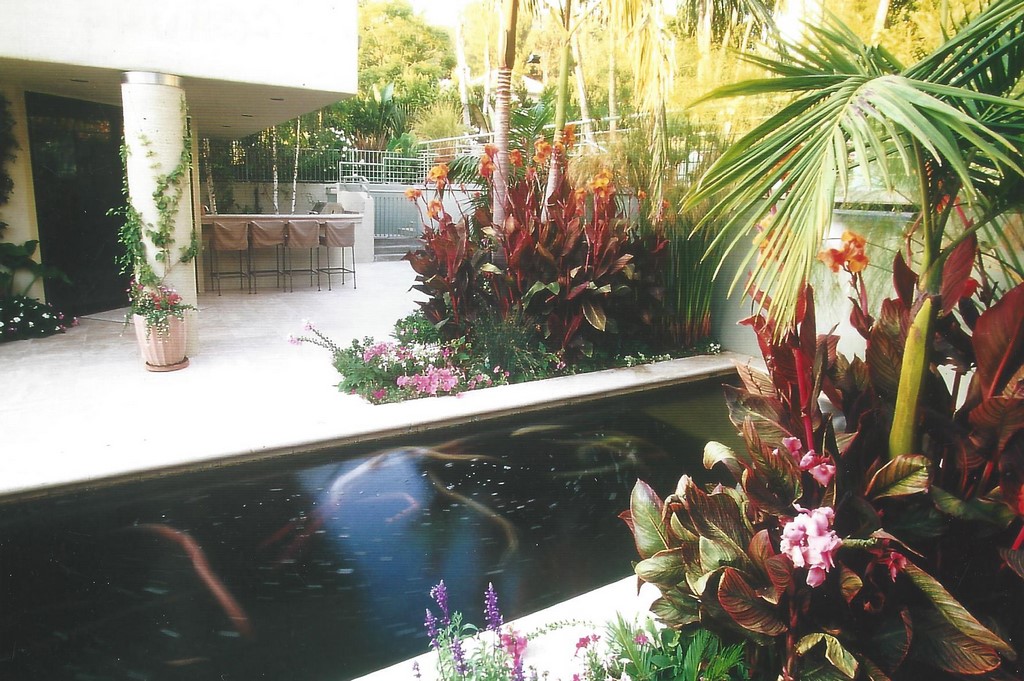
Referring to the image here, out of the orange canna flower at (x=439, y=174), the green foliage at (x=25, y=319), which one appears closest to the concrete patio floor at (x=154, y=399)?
the green foliage at (x=25, y=319)

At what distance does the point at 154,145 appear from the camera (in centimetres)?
579

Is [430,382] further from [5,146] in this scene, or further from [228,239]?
[228,239]

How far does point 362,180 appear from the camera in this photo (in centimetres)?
1677

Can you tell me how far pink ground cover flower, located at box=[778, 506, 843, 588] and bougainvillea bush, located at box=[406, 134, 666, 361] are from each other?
4.37 metres

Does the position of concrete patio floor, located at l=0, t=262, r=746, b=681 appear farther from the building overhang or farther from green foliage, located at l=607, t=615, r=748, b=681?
the building overhang

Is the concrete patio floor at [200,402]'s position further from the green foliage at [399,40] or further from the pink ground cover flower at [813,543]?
the green foliage at [399,40]

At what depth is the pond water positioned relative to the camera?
8.91 feet

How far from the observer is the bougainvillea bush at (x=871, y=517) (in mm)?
1833

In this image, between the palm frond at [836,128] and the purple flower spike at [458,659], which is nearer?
the palm frond at [836,128]

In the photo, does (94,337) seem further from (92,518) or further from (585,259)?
(585,259)

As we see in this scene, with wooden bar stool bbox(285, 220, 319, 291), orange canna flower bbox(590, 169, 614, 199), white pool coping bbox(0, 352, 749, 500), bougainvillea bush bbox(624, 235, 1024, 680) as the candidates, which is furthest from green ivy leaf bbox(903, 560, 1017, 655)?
wooden bar stool bbox(285, 220, 319, 291)

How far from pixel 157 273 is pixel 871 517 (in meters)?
5.84

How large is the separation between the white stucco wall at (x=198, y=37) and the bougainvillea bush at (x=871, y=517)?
5.32 metres

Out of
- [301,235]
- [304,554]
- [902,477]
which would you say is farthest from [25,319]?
[902,477]
